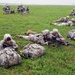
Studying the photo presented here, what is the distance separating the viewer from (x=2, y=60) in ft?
36.5

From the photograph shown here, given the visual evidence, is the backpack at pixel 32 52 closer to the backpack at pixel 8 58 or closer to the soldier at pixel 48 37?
the backpack at pixel 8 58

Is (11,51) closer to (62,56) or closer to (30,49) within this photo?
(30,49)

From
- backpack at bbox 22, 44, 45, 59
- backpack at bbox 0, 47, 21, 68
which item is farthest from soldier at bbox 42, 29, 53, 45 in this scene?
backpack at bbox 0, 47, 21, 68

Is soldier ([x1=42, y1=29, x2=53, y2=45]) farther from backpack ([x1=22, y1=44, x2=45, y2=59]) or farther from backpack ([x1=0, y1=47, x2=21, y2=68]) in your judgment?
backpack ([x1=0, y1=47, x2=21, y2=68])

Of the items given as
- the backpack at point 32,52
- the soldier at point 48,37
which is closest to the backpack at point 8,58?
the backpack at point 32,52

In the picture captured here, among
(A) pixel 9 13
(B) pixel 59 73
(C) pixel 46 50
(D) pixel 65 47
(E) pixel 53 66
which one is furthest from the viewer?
(A) pixel 9 13

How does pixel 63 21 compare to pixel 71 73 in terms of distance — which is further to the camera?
pixel 63 21

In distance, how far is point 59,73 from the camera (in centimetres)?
1084

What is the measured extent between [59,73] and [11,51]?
2.51 meters

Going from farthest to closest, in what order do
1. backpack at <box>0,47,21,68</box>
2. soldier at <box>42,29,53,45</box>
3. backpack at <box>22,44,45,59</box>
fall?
soldier at <box>42,29,53,45</box>
backpack at <box>22,44,45,59</box>
backpack at <box>0,47,21,68</box>

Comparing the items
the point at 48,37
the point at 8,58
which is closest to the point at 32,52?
the point at 8,58

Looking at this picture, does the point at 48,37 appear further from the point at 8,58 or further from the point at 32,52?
the point at 8,58

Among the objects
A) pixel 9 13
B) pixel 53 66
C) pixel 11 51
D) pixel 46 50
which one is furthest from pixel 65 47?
pixel 9 13

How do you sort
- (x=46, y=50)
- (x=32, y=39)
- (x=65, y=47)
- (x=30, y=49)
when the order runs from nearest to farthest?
1. (x=30, y=49)
2. (x=46, y=50)
3. (x=65, y=47)
4. (x=32, y=39)
